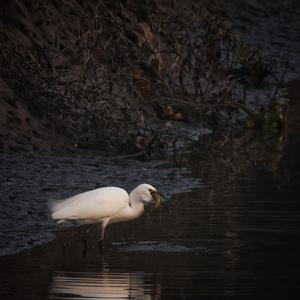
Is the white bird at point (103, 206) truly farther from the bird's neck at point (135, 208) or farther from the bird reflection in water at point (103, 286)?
the bird reflection in water at point (103, 286)

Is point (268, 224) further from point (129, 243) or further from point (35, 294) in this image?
point (35, 294)

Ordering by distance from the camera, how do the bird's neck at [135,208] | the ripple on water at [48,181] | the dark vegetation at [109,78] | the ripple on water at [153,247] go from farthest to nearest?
the dark vegetation at [109,78] < the ripple on water at [48,181] < the bird's neck at [135,208] < the ripple on water at [153,247]

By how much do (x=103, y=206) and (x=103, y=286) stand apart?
1771 millimetres

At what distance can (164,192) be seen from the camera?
12906 millimetres

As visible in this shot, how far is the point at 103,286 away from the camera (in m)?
8.40

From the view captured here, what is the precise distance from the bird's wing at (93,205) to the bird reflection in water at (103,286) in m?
1.10

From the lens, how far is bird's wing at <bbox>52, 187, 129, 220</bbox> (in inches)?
394

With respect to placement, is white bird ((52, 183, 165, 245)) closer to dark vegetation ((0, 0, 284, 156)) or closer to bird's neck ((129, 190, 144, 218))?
bird's neck ((129, 190, 144, 218))

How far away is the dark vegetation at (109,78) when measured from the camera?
1513cm

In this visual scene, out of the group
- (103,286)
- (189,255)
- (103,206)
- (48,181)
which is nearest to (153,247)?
(189,255)

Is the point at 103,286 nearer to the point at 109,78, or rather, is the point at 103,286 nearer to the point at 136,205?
the point at 136,205

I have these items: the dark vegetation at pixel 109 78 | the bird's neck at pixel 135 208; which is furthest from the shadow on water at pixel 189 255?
the dark vegetation at pixel 109 78

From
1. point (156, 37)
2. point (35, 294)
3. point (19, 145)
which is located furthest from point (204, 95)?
point (35, 294)

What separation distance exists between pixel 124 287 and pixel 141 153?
652cm
